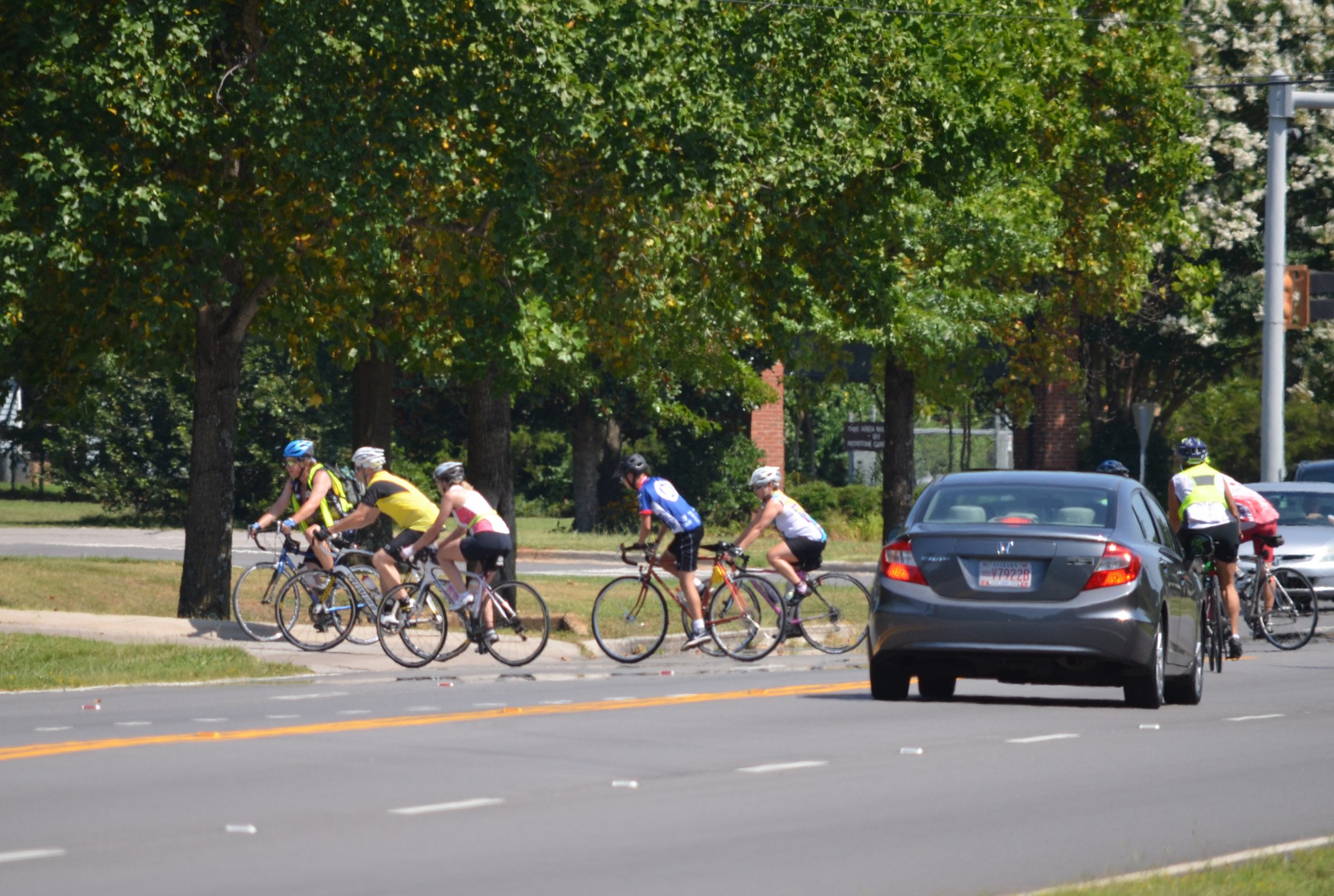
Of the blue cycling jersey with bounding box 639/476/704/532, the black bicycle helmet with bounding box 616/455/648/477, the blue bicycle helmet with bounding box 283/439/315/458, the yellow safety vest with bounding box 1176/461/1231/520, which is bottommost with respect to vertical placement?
the blue cycling jersey with bounding box 639/476/704/532

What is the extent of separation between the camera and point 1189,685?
551 inches

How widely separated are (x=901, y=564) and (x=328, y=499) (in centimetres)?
794

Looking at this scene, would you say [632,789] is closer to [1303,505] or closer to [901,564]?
[901,564]

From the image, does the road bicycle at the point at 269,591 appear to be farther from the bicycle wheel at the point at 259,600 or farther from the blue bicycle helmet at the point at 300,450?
the blue bicycle helmet at the point at 300,450

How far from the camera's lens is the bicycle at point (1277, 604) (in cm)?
1950

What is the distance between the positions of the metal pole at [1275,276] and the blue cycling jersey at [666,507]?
11.3m

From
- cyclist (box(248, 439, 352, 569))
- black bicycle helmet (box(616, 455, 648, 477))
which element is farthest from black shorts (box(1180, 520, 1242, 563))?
cyclist (box(248, 439, 352, 569))

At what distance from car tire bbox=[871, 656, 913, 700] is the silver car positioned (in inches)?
351

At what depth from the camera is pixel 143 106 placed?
17.2m

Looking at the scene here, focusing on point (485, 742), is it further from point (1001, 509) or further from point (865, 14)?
point (865, 14)

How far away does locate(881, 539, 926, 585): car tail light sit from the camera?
41.9 feet

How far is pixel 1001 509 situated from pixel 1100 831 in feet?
15.7

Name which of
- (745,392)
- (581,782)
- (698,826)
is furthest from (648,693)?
(745,392)

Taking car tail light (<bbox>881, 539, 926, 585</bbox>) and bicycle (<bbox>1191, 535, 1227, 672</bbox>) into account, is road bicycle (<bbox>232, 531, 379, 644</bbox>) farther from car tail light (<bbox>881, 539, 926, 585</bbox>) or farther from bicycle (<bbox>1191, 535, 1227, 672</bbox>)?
bicycle (<bbox>1191, 535, 1227, 672</bbox>)
